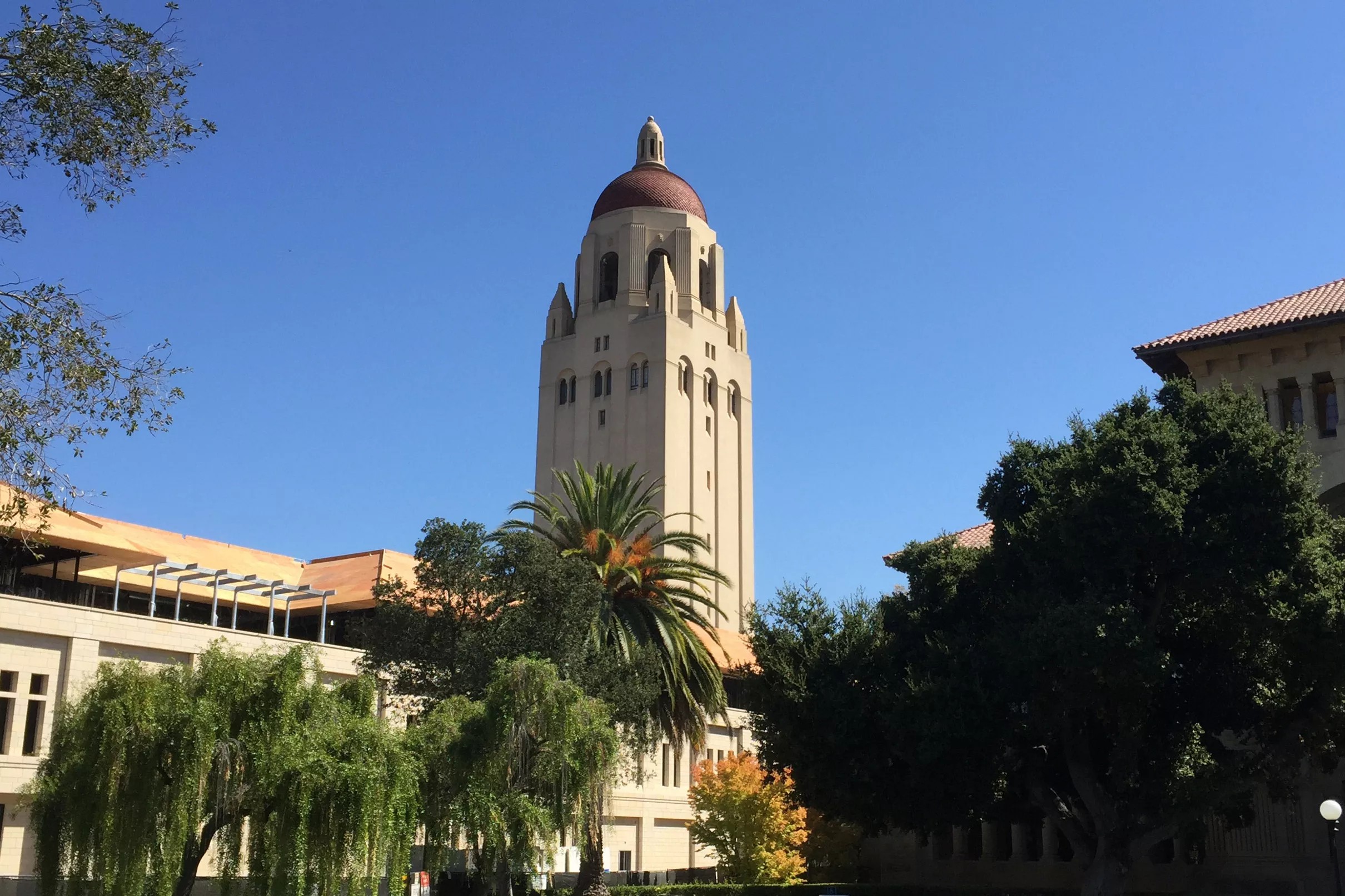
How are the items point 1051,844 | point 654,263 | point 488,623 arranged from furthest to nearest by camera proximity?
point 654,263
point 1051,844
point 488,623

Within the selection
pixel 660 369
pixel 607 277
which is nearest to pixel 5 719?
pixel 660 369

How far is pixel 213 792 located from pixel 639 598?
16.9 metres

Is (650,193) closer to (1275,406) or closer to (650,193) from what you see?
(650,193)

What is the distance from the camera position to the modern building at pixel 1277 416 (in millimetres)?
34438

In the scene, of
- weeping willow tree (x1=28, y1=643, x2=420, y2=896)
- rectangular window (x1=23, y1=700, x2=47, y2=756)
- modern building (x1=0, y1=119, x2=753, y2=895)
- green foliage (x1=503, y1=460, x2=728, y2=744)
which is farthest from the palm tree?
rectangular window (x1=23, y1=700, x2=47, y2=756)

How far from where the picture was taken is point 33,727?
39.7 metres

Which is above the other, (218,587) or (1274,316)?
(1274,316)

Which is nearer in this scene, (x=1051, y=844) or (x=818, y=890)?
(x=1051, y=844)

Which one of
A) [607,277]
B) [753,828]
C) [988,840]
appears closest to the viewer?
[988,840]

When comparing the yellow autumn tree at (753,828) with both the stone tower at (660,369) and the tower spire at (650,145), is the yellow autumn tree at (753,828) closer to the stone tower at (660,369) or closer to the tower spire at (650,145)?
the stone tower at (660,369)

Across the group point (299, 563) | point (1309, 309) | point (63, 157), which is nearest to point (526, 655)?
point (63, 157)

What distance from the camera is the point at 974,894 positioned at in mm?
38750

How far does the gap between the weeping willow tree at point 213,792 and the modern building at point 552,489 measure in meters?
3.58

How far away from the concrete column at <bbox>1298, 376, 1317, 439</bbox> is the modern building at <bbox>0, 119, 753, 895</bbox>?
636 inches
